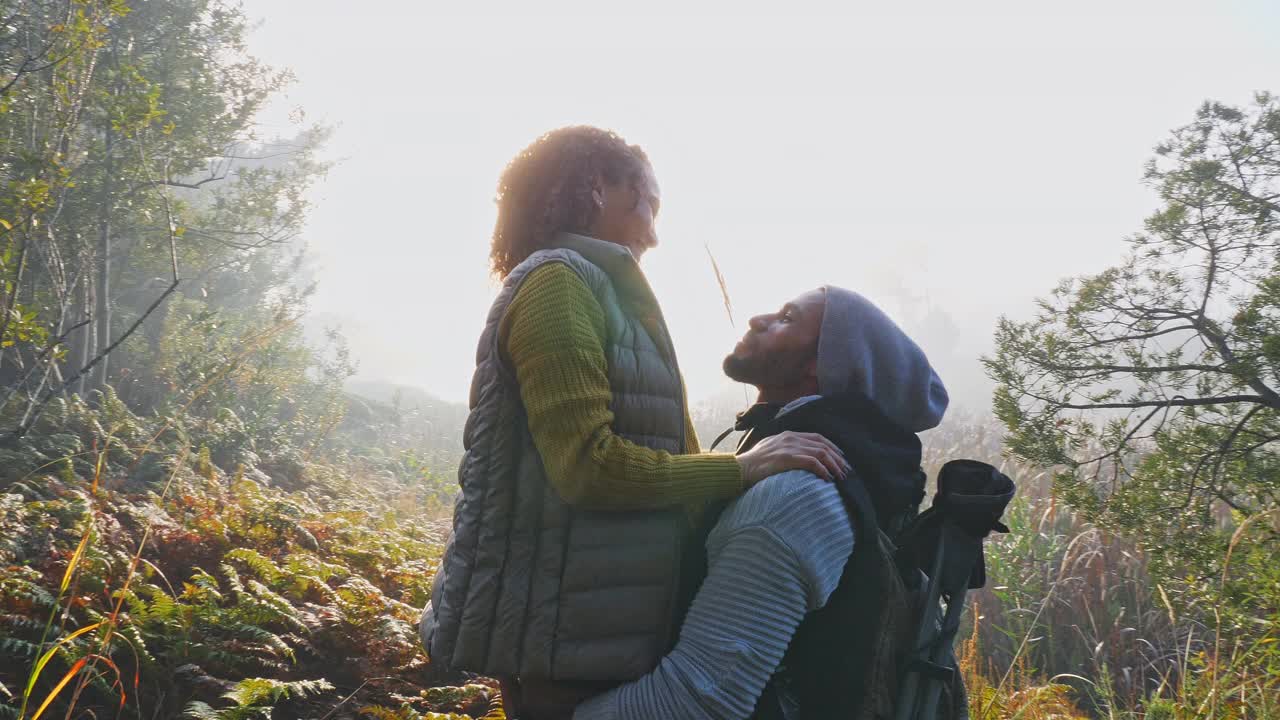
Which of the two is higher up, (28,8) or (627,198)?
(28,8)

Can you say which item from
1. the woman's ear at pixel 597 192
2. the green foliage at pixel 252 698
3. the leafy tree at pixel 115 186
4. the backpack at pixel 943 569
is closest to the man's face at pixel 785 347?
the backpack at pixel 943 569

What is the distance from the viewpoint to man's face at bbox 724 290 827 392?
2.02m

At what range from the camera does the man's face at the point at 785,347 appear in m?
2.02

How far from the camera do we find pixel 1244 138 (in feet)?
11.0

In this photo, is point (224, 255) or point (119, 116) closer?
point (119, 116)

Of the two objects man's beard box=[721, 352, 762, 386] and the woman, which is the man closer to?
the woman

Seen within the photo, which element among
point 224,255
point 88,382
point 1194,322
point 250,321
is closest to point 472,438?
point 1194,322

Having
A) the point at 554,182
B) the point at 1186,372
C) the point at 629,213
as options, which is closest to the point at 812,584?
the point at 629,213

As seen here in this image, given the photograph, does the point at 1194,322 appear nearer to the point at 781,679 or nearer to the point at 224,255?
the point at 781,679

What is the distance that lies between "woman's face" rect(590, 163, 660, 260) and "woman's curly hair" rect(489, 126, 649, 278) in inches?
0.9

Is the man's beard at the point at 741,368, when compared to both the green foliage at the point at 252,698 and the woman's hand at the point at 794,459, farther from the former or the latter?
the green foliage at the point at 252,698

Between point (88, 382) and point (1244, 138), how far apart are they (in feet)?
35.2

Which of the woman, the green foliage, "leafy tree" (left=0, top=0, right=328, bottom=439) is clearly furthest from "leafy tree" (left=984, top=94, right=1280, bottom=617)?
"leafy tree" (left=0, top=0, right=328, bottom=439)

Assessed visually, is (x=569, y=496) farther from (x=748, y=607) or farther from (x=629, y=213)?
(x=629, y=213)
